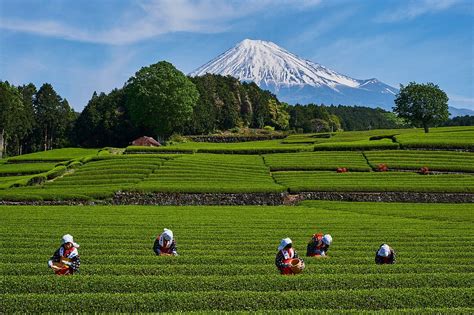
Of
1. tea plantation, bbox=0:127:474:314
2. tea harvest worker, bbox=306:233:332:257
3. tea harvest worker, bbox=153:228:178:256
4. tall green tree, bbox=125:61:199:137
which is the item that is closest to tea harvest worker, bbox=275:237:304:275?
tea plantation, bbox=0:127:474:314

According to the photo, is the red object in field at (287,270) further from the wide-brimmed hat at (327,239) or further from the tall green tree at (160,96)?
the tall green tree at (160,96)

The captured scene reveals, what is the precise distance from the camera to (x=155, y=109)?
73938 millimetres

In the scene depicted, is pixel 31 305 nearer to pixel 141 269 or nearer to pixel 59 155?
pixel 141 269

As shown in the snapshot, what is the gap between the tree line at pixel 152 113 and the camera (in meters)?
74.4

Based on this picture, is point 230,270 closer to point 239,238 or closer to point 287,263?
point 287,263

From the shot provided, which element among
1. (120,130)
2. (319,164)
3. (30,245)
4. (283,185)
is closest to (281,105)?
(120,130)

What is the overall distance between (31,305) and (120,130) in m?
85.5

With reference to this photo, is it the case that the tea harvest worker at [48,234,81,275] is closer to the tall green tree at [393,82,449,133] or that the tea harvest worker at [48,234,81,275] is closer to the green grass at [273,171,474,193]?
the green grass at [273,171,474,193]

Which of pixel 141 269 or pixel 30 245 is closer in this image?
pixel 141 269

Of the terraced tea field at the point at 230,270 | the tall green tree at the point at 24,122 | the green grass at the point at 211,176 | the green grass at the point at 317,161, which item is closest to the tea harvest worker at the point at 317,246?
the terraced tea field at the point at 230,270

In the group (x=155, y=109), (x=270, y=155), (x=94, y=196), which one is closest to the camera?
(x=94, y=196)

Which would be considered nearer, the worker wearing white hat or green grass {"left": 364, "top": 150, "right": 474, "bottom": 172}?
the worker wearing white hat

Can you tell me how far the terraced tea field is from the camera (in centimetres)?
970

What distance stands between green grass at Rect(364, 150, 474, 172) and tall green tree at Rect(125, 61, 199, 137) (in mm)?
31074
